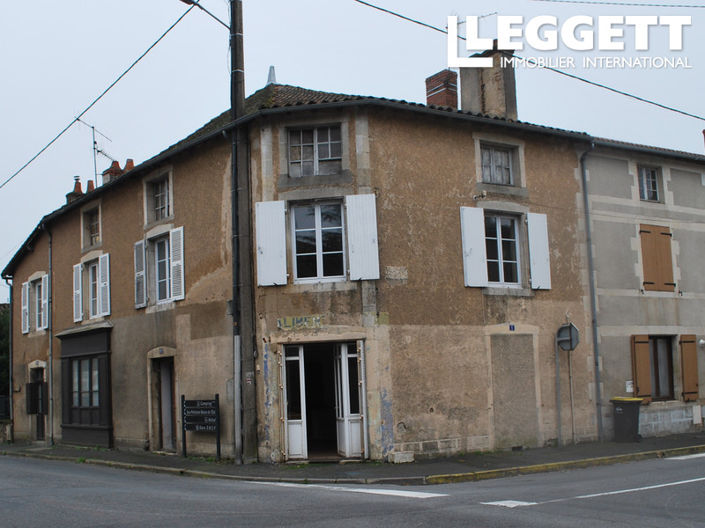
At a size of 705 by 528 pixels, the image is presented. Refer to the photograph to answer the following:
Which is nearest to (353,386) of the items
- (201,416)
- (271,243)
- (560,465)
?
(271,243)

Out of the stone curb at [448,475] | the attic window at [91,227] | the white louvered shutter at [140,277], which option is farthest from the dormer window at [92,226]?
the stone curb at [448,475]

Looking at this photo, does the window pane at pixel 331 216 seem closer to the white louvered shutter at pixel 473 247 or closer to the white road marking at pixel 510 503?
the white louvered shutter at pixel 473 247

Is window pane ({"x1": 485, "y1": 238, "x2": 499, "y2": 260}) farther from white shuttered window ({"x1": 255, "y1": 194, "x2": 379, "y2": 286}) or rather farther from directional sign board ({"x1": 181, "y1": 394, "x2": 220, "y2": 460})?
directional sign board ({"x1": 181, "y1": 394, "x2": 220, "y2": 460})

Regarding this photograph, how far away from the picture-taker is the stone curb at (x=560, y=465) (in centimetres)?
1230

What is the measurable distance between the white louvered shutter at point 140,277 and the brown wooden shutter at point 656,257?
37.2 ft

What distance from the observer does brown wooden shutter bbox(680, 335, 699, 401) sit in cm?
1850

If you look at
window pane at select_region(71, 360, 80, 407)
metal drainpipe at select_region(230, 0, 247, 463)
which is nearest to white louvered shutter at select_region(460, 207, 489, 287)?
metal drainpipe at select_region(230, 0, 247, 463)

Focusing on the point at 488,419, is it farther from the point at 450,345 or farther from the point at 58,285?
the point at 58,285

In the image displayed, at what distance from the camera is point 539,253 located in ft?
53.9

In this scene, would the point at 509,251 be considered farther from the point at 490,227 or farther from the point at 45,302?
the point at 45,302

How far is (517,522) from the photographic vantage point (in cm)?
764

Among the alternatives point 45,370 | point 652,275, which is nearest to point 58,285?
point 45,370

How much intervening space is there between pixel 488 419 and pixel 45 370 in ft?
46.3

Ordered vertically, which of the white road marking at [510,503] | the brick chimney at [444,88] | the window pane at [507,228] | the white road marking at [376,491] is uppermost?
the brick chimney at [444,88]
